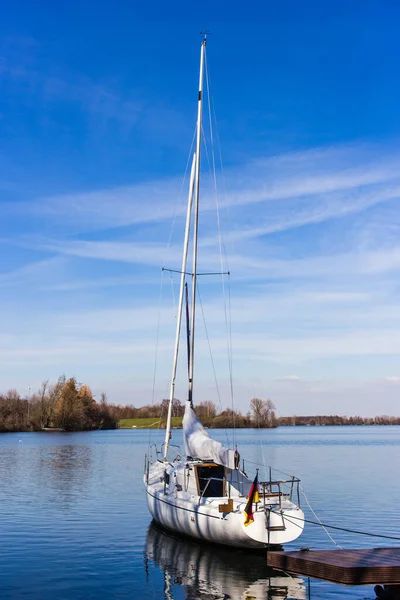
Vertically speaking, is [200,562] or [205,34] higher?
[205,34]

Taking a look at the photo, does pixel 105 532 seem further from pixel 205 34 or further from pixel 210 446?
pixel 205 34

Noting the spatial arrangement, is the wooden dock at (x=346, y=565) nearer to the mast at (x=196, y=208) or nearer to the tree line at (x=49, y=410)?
the mast at (x=196, y=208)

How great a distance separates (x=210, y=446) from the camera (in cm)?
2753

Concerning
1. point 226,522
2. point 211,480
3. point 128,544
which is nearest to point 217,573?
point 226,522

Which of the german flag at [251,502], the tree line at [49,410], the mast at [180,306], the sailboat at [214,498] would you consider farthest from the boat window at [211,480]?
the tree line at [49,410]

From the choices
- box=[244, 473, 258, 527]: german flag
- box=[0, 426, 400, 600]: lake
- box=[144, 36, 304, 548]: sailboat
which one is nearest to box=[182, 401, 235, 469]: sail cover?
box=[144, 36, 304, 548]: sailboat

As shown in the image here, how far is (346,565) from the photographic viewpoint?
16266mm

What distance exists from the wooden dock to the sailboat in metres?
3.95

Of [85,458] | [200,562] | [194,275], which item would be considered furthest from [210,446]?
[85,458]

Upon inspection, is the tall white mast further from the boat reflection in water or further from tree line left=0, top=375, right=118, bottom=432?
tree line left=0, top=375, right=118, bottom=432

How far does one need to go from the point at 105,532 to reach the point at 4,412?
158106mm

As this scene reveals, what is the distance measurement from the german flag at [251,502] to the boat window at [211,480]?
13.5ft

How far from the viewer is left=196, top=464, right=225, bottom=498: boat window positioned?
27.0m

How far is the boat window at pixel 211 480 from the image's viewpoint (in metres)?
A: 27.0
